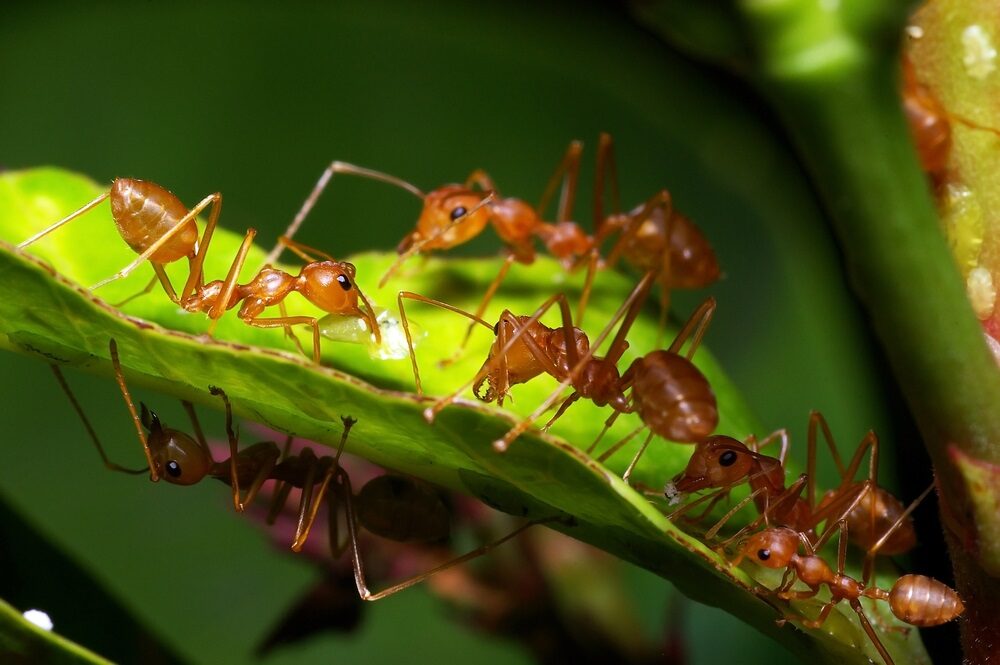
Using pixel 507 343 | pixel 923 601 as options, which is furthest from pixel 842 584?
pixel 507 343

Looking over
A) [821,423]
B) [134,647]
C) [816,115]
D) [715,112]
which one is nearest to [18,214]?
[134,647]

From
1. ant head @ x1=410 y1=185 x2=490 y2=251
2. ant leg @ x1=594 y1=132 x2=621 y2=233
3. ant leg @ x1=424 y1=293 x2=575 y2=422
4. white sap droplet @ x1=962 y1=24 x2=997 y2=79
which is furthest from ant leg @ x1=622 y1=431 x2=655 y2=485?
ant leg @ x1=594 y1=132 x2=621 y2=233

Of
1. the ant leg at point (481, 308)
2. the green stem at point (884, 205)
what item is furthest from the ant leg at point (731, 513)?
the green stem at point (884, 205)

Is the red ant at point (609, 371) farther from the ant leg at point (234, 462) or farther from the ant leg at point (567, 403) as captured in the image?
the ant leg at point (234, 462)

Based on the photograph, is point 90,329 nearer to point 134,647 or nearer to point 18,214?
point 18,214

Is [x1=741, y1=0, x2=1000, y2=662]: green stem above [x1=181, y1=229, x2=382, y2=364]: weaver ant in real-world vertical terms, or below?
above

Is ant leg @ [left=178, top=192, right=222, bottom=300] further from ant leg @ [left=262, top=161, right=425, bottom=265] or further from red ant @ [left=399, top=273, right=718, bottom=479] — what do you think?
red ant @ [left=399, top=273, right=718, bottom=479]
